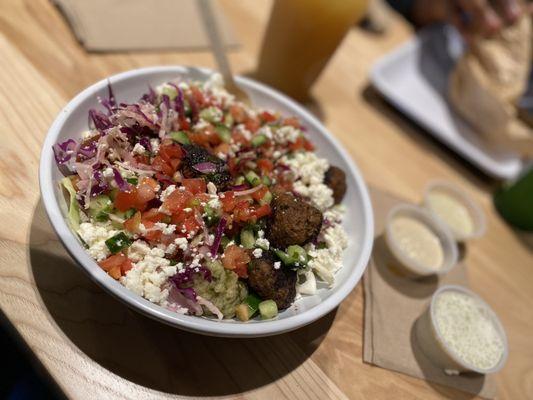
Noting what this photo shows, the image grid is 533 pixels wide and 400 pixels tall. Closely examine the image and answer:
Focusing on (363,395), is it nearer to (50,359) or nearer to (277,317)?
(277,317)

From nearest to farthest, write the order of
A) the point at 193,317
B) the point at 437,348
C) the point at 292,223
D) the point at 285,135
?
the point at 193,317
the point at 292,223
the point at 437,348
the point at 285,135

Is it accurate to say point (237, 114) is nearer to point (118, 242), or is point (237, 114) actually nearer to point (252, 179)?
point (252, 179)

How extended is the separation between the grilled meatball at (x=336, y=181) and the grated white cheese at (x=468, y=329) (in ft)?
1.75

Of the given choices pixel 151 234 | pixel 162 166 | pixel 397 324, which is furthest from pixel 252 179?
pixel 397 324

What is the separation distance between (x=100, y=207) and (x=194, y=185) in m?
0.28

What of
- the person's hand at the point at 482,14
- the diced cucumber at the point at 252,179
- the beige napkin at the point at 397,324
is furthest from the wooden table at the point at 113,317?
the person's hand at the point at 482,14

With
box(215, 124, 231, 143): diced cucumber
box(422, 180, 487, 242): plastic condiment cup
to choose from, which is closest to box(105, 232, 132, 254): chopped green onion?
box(215, 124, 231, 143): diced cucumber

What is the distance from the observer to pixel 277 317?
1250mm

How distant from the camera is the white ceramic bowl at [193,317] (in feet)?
3.51

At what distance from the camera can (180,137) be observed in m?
1.46

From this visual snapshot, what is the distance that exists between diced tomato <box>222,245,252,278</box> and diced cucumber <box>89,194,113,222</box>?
0.36 metres

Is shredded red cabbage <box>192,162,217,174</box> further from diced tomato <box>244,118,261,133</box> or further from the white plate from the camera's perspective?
the white plate

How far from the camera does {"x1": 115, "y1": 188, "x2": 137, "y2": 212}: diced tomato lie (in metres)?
1.25

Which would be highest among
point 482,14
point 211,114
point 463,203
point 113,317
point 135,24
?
point 482,14
